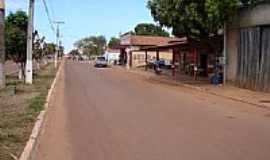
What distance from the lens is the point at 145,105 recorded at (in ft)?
63.0

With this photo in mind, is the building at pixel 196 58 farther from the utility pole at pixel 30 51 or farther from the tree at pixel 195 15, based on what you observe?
the utility pole at pixel 30 51

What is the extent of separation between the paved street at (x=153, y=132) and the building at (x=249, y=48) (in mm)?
7954

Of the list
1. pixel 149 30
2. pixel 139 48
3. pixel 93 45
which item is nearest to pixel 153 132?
pixel 139 48

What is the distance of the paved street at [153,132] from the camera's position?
9586mm

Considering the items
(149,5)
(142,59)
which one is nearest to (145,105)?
(149,5)

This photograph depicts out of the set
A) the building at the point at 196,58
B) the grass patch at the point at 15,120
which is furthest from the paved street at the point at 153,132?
the building at the point at 196,58

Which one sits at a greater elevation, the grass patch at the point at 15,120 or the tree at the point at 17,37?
the tree at the point at 17,37

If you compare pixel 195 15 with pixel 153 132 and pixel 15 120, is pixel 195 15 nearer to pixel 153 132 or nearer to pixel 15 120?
pixel 15 120

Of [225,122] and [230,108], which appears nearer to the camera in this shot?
[225,122]

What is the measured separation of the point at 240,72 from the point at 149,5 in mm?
7601

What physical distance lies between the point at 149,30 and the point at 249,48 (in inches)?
4542

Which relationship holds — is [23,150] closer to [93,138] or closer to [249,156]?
[93,138]

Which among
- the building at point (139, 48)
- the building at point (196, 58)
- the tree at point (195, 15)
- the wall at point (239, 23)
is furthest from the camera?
the building at point (139, 48)

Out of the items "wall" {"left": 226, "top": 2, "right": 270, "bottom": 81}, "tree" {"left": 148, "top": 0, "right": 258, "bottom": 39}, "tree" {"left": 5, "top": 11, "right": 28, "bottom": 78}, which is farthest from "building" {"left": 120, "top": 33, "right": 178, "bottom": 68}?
"wall" {"left": 226, "top": 2, "right": 270, "bottom": 81}
